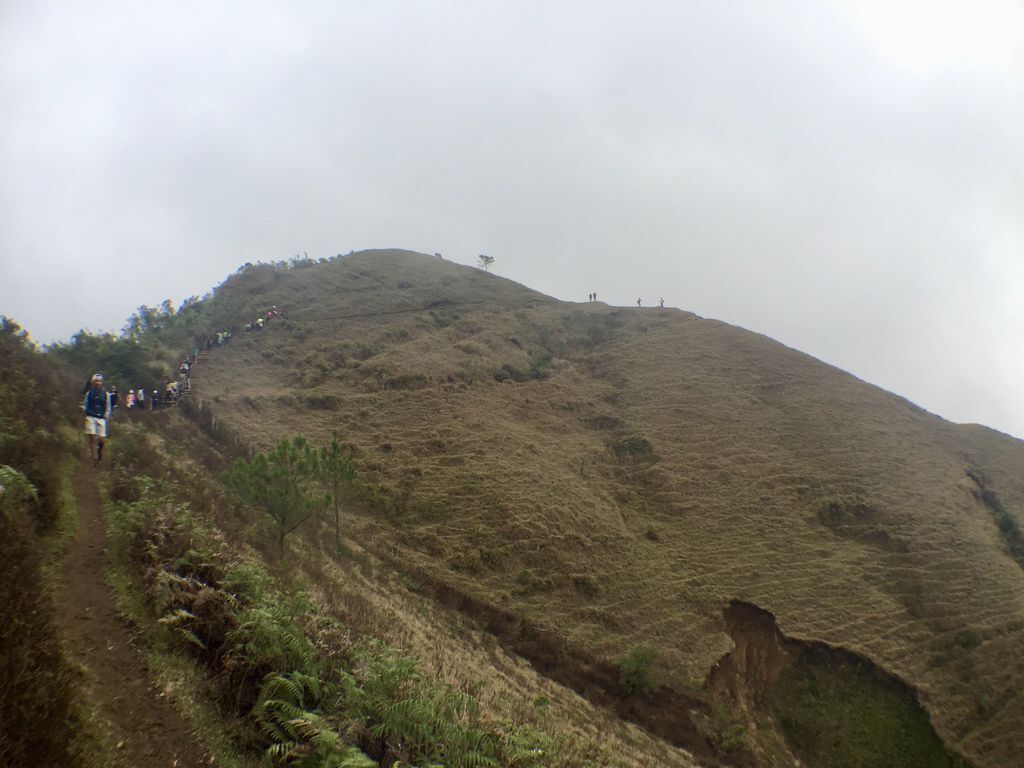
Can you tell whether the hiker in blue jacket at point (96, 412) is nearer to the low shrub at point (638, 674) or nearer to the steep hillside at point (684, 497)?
the steep hillside at point (684, 497)

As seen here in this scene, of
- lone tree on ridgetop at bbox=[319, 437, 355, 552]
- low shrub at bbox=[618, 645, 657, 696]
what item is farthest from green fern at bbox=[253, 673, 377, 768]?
low shrub at bbox=[618, 645, 657, 696]

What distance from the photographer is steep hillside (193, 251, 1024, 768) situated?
22.2m

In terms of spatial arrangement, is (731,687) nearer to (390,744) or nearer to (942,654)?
(942,654)

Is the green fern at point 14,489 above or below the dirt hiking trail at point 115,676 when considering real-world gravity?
above

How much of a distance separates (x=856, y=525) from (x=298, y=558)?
27.2 meters

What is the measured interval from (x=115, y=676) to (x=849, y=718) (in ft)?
80.1

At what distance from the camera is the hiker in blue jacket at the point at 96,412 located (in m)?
11.1

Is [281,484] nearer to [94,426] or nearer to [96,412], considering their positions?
[94,426]

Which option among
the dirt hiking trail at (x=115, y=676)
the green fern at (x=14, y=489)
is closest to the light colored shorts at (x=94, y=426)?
the green fern at (x=14, y=489)

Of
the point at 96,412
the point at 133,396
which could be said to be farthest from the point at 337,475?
the point at 133,396

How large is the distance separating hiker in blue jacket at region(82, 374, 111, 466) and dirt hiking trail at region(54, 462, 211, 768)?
16.7 ft

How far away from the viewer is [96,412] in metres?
11.2

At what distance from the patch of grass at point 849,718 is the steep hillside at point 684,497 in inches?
11.6

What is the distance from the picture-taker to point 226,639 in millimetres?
6320
